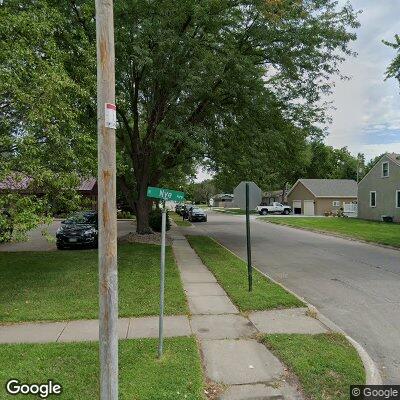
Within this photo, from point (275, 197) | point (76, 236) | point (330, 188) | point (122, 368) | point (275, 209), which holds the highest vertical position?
point (330, 188)

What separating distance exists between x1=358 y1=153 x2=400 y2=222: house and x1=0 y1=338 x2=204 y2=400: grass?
117 feet

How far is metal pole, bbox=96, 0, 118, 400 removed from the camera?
3939 mm

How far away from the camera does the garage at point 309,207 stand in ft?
193

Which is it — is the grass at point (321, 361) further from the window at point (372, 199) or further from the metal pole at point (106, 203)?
the window at point (372, 199)

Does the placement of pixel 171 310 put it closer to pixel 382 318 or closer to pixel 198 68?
pixel 382 318

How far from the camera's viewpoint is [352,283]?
10758mm

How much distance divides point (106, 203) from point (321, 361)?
3.50 meters

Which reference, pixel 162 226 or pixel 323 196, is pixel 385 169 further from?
pixel 162 226

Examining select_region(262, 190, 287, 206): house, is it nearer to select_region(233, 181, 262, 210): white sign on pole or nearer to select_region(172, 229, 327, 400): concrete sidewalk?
select_region(233, 181, 262, 210): white sign on pole

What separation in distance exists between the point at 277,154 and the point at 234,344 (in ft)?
48.6

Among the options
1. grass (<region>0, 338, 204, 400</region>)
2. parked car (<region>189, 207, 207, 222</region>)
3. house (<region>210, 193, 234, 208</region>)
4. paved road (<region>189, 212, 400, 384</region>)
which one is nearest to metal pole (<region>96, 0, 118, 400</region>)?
grass (<region>0, 338, 204, 400</region>)

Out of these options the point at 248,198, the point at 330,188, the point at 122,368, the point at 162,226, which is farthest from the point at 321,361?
the point at 330,188

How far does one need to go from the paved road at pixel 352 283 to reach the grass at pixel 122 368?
251 centimetres

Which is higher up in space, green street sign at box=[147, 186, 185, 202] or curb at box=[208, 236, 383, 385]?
green street sign at box=[147, 186, 185, 202]
